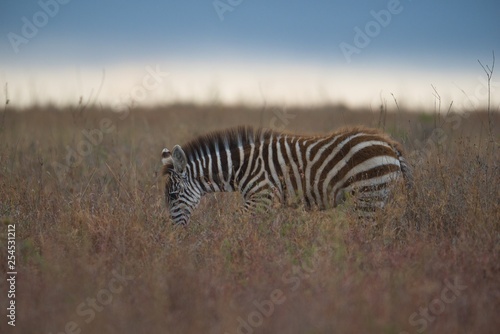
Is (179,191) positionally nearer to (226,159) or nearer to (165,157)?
(165,157)

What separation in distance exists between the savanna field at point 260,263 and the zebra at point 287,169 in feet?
0.99

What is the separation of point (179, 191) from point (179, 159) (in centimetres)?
44

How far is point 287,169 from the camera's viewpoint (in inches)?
313

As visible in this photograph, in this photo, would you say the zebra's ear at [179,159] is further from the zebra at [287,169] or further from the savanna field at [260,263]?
the savanna field at [260,263]

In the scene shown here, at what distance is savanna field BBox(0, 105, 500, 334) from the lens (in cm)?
486

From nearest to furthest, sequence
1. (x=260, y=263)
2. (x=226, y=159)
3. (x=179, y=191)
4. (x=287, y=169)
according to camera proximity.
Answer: (x=260, y=263), (x=287, y=169), (x=179, y=191), (x=226, y=159)

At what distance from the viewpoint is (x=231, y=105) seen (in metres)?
23.6

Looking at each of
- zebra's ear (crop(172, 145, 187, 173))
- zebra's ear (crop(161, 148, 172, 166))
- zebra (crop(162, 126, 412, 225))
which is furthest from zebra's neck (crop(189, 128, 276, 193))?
zebra's ear (crop(161, 148, 172, 166))

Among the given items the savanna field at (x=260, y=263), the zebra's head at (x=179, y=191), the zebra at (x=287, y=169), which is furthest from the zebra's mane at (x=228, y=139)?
the savanna field at (x=260, y=263)

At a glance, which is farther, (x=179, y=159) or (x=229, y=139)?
(x=229, y=139)

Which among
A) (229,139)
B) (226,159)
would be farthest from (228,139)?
(226,159)

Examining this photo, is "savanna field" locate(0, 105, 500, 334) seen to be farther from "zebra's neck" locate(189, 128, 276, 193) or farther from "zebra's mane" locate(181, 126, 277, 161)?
"zebra's mane" locate(181, 126, 277, 161)

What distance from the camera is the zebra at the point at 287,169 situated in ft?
24.3

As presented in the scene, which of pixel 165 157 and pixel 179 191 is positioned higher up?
pixel 165 157
